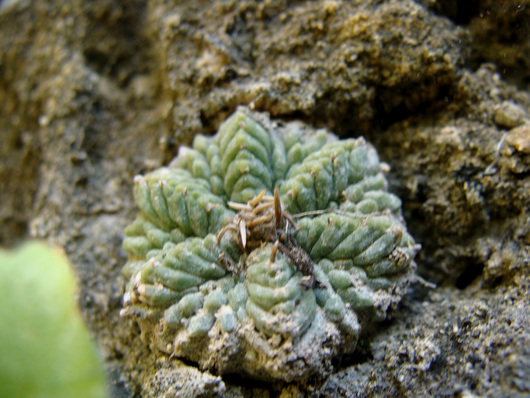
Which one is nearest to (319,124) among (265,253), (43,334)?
(265,253)

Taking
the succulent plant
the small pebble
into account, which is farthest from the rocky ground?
the succulent plant

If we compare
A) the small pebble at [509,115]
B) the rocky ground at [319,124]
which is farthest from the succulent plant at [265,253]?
the small pebble at [509,115]

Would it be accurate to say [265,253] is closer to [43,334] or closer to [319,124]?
[319,124]

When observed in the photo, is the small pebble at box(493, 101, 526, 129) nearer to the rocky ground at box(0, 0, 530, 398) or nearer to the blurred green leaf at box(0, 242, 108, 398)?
the rocky ground at box(0, 0, 530, 398)

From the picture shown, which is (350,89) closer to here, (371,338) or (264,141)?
(264,141)

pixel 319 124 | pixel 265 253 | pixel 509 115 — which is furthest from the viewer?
pixel 319 124

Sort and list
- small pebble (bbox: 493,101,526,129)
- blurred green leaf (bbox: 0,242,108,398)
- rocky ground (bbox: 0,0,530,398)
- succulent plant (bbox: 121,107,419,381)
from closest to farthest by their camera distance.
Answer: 1. succulent plant (bbox: 121,107,419,381)
2. rocky ground (bbox: 0,0,530,398)
3. blurred green leaf (bbox: 0,242,108,398)
4. small pebble (bbox: 493,101,526,129)
